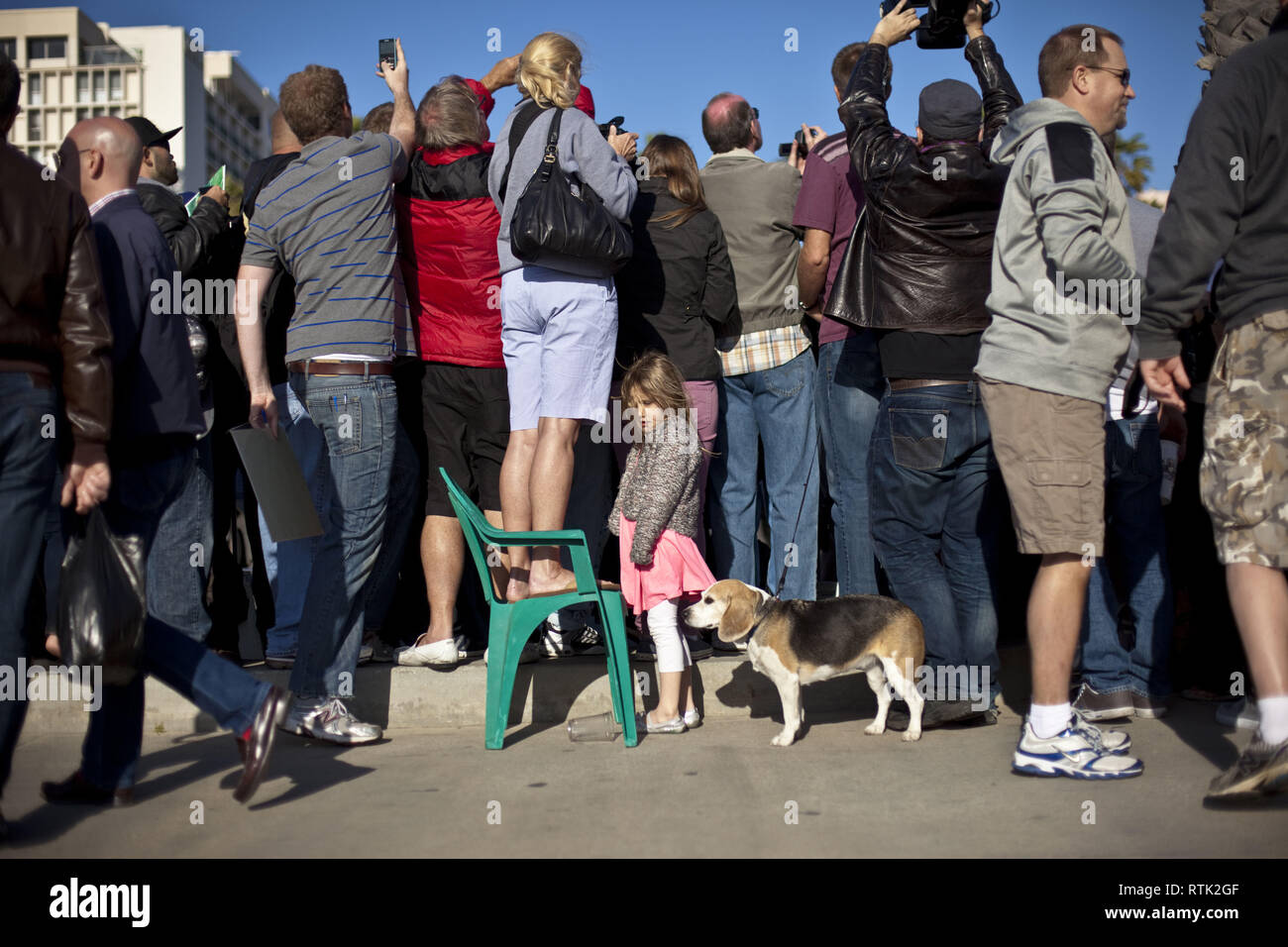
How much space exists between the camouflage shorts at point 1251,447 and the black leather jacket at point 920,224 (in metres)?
1.33

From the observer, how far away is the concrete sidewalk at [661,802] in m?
3.46

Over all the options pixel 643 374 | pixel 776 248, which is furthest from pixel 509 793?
pixel 776 248

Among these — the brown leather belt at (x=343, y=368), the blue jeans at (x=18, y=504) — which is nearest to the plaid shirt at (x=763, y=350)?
the brown leather belt at (x=343, y=368)

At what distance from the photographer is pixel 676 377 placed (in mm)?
5312

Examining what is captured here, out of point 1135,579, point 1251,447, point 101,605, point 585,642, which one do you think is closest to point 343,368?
point 101,605

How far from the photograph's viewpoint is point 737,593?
16.3 feet

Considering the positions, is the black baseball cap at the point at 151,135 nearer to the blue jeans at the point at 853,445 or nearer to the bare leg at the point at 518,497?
the bare leg at the point at 518,497

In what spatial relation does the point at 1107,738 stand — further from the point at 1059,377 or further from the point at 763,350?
the point at 763,350

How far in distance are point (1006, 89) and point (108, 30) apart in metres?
131

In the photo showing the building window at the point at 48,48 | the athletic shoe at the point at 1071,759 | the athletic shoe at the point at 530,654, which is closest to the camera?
the athletic shoe at the point at 1071,759

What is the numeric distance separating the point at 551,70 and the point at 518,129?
0.97ft

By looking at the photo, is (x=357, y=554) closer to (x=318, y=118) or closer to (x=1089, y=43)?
(x=318, y=118)

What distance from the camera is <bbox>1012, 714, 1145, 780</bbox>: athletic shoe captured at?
409cm

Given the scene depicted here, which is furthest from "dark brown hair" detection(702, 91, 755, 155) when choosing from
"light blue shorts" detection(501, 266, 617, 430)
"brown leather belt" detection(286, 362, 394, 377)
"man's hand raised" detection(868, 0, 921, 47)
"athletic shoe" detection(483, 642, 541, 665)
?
"athletic shoe" detection(483, 642, 541, 665)
